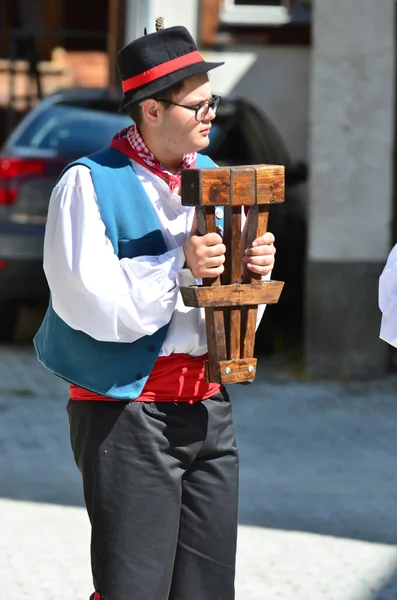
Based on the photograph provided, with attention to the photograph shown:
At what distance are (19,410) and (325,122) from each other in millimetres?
2464

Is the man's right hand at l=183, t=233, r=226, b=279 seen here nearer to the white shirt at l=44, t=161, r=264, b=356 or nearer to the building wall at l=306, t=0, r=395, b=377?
the white shirt at l=44, t=161, r=264, b=356

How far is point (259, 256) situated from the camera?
118 inches

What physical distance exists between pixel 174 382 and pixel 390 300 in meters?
0.54

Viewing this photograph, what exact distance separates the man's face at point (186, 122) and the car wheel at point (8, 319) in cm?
578

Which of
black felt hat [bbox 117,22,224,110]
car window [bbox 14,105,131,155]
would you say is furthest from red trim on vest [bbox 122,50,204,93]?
car window [bbox 14,105,131,155]

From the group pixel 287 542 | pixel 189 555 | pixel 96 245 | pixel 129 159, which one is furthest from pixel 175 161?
pixel 287 542

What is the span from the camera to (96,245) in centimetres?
291

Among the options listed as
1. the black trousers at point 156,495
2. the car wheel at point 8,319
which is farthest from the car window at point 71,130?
the black trousers at point 156,495

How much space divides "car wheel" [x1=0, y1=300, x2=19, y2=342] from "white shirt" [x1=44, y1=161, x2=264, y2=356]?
19.1ft

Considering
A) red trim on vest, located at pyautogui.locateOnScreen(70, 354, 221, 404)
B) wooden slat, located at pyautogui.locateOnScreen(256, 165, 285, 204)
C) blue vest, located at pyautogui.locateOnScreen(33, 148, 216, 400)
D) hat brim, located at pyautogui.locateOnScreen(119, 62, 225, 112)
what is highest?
hat brim, located at pyautogui.locateOnScreen(119, 62, 225, 112)

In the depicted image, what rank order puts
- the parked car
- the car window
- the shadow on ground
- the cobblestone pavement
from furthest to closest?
the car window, the parked car, the shadow on ground, the cobblestone pavement

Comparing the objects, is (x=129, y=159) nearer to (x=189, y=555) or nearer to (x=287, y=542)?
(x=189, y=555)

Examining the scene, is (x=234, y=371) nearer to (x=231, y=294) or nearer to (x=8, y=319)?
(x=231, y=294)

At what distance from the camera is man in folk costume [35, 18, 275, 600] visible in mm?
2936
